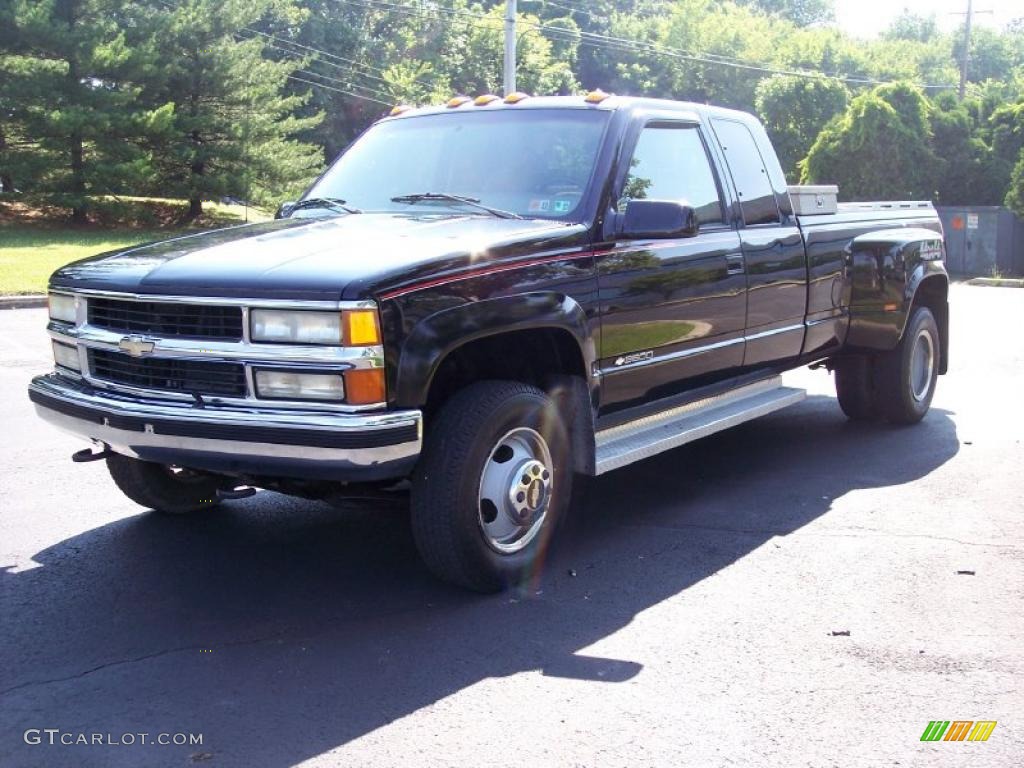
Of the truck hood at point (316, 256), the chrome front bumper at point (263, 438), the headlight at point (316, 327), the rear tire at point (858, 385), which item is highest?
the truck hood at point (316, 256)

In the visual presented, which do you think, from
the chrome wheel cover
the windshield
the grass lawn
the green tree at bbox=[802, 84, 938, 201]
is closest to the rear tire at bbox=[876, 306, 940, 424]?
the windshield

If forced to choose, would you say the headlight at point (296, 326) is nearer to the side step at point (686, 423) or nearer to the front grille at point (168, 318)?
the front grille at point (168, 318)

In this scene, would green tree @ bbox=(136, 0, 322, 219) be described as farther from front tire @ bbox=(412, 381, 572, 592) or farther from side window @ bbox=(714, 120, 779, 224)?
front tire @ bbox=(412, 381, 572, 592)

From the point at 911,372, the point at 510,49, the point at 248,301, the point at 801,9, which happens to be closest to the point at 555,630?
the point at 248,301

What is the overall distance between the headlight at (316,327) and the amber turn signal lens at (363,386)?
0.10 m

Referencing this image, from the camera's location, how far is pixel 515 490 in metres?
4.67

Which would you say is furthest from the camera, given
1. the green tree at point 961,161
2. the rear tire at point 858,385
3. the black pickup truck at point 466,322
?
the green tree at point 961,161

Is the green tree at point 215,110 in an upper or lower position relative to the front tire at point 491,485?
upper

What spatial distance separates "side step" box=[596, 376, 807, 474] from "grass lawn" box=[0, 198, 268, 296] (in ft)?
53.1

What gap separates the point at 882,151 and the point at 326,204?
2589cm

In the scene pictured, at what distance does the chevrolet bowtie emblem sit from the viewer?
4406mm

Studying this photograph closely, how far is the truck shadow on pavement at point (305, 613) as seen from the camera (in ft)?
11.9

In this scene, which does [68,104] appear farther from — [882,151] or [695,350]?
[695,350]

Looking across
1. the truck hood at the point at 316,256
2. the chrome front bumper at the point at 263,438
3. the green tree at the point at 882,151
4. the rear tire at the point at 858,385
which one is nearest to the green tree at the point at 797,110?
the green tree at the point at 882,151
